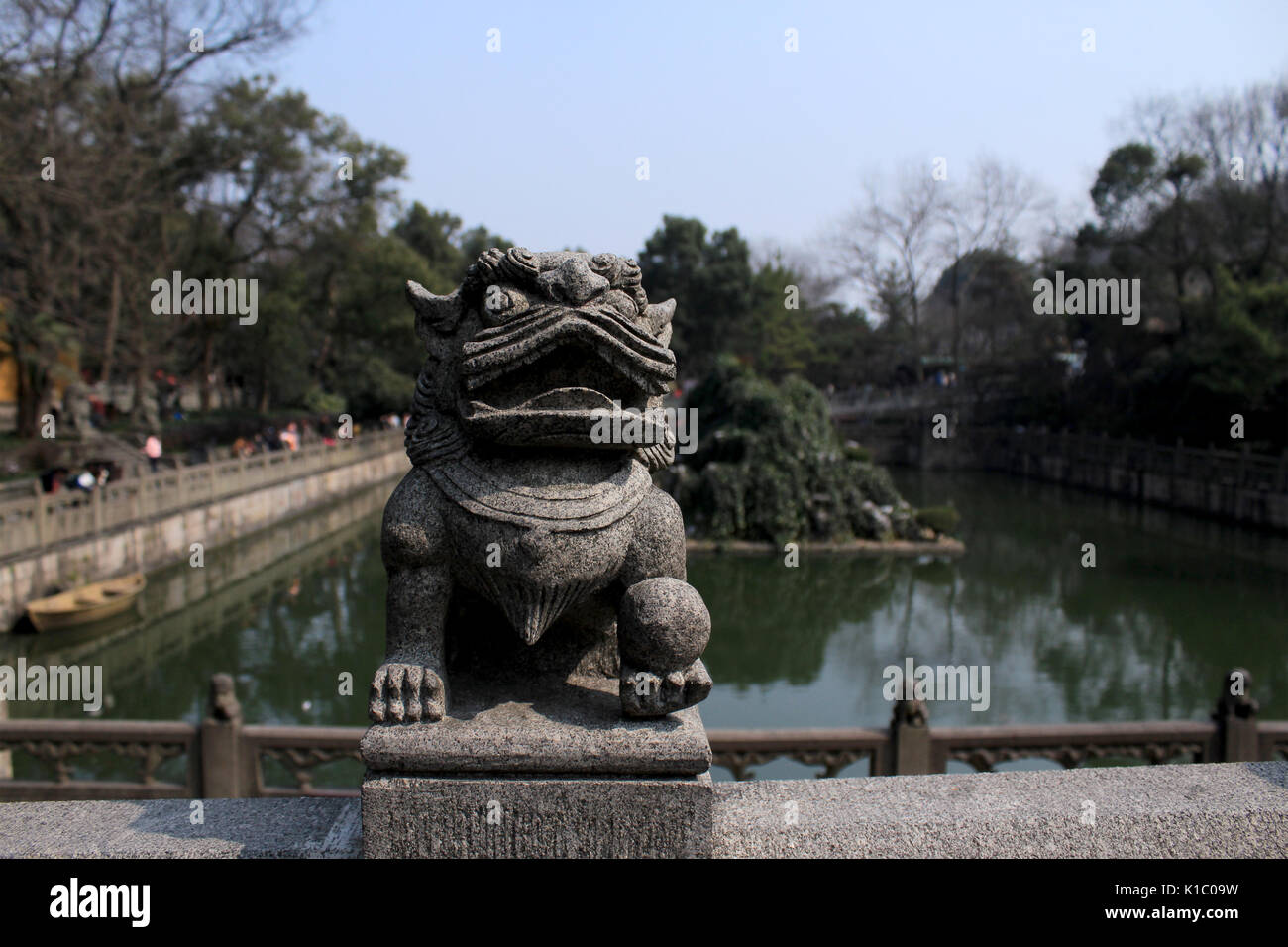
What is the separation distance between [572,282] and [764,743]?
374cm

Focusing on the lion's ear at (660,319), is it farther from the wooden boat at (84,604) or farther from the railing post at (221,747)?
the wooden boat at (84,604)

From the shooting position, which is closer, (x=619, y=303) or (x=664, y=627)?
(x=664, y=627)

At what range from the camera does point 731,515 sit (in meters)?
18.2

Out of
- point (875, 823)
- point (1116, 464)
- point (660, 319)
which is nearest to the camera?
point (875, 823)

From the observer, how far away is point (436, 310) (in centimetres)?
274

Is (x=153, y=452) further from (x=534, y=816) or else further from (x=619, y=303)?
(x=534, y=816)

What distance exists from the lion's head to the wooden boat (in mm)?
10553

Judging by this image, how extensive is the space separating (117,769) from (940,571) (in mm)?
13348

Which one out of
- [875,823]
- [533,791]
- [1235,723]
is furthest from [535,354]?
[1235,723]

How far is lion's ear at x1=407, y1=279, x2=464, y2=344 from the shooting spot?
2.73 m

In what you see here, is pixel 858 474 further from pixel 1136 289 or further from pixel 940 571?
pixel 1136 289

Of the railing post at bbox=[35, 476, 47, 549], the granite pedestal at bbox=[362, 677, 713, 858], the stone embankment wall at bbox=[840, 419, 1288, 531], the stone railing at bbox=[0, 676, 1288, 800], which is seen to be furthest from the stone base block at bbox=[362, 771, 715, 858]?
the stone embankment wall at bbox=[840, 419, 1288, 531]

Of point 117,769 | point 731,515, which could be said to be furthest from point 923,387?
point 117,769

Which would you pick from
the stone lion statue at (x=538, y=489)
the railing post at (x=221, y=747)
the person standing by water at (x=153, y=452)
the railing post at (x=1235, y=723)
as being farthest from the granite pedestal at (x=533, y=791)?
the person standing by water at (x=153, y=452)
